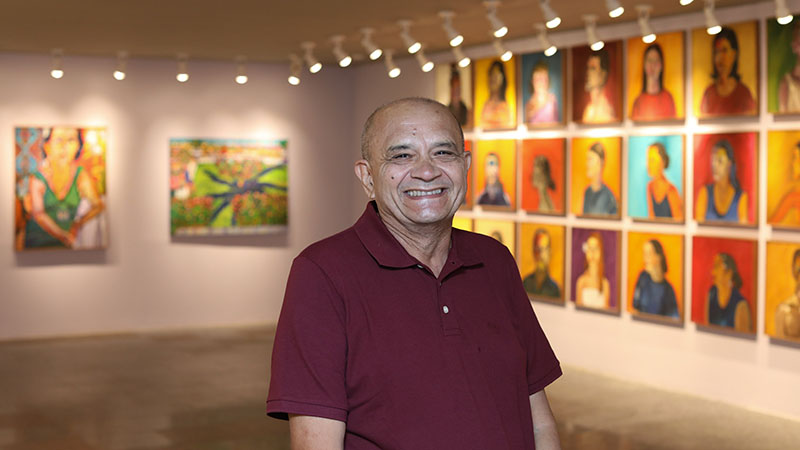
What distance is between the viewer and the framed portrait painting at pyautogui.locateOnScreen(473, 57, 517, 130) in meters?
10.0

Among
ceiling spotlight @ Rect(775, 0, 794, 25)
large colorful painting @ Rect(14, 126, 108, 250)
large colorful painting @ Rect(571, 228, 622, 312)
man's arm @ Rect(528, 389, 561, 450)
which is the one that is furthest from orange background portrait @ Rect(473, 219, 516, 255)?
man's arm @ Rect(528, 389, 561, 450)

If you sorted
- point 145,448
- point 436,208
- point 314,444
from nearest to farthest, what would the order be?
point 314,444 < point 436,208 < point 145,448

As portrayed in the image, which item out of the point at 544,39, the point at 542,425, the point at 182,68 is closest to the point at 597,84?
the point at 544,39

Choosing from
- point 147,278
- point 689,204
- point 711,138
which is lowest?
point 147,278

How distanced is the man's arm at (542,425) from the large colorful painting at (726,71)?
19.1ft

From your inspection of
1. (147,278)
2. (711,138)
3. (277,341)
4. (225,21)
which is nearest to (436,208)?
(277,341)

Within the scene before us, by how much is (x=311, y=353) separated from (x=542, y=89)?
7890 mm

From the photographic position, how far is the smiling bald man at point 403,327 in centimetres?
208

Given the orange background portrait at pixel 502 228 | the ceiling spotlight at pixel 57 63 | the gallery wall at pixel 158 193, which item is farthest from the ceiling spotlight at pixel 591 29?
the ceiling spotlight at pixel 57 63

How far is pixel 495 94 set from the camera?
10227mm

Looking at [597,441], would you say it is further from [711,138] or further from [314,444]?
[314,444]

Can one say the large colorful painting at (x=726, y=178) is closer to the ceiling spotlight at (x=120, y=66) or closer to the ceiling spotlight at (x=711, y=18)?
the ceiling spotlight at (x=711, y=18)

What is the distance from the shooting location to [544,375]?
244cm

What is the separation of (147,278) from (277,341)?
10116mm
